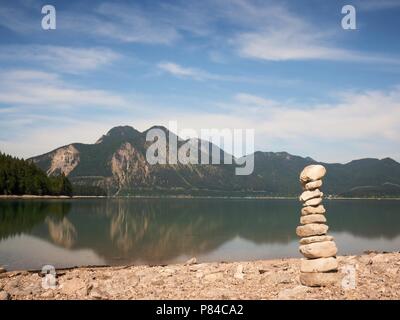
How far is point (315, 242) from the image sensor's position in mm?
24266

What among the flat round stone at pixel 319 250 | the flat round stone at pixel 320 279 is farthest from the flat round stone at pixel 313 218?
the flat round stone at pixel 320 279

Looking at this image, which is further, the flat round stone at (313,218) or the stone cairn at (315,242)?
the flat round stone at (313,218)

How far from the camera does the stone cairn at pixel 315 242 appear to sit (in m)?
23.3

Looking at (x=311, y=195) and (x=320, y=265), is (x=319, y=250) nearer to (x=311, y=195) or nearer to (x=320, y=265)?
(x=320, y=265)

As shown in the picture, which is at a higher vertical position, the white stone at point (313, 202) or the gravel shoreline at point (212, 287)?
the white stone at point (313, 202)

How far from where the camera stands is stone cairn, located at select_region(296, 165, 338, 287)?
23.3 meters

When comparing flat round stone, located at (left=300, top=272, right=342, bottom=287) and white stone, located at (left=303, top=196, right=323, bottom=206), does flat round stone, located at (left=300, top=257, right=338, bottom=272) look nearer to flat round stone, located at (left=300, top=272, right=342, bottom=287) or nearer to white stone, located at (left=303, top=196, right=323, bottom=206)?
flat round stone, located at (left=300, top=272, right=342, bottom=287)

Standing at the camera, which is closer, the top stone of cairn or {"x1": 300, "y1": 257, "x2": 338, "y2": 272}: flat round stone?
{"x1": 300, "y1": 257, "x2": 338, "y2": 272}: flat round stone

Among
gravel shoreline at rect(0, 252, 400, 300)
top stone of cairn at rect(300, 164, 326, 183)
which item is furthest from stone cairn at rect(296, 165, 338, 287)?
gravel shoreline at rect(0, 252, 400, 300)

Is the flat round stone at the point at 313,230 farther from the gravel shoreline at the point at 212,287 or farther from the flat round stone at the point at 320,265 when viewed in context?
the gravel shoreline at the point at 212,287

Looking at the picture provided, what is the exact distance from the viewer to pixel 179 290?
23.7m
